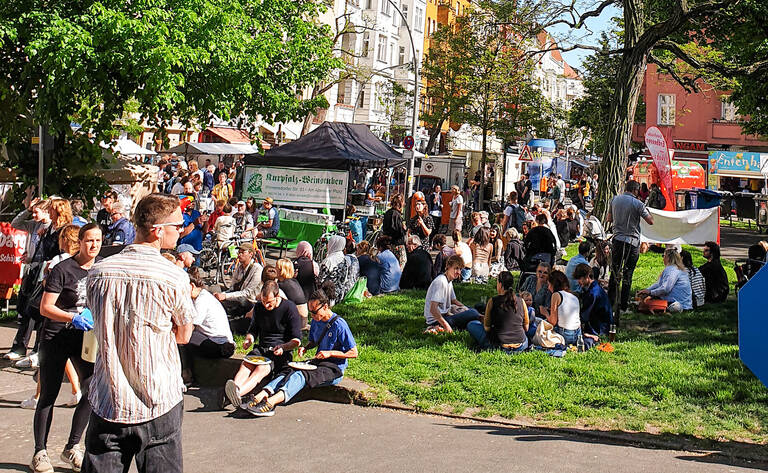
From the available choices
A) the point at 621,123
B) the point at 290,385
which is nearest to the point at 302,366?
the point at 290,385

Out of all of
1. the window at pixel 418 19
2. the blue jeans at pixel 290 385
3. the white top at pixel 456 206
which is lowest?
the blue jeans at pixel 290 385

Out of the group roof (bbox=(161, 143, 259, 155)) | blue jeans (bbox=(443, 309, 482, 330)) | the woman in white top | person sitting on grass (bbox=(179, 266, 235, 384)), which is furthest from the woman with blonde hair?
roof (bbox=(161, 143, 259, 155))

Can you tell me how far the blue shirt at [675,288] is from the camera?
42.0ft

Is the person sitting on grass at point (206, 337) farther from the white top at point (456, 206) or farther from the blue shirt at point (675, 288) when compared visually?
the white top at point (456, 206)

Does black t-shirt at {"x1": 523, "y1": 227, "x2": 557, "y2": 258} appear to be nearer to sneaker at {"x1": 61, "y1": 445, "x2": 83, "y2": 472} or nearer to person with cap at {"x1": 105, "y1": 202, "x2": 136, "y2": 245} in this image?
person with cap at {"x1": 105, "y1": 202, "x2": 136, "y2": 245}

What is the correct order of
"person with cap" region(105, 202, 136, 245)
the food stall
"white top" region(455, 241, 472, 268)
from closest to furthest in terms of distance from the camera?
"person with cap" region(105, 202, 136, 245) → "white top" region(455, 241, 472, 268) → the food stall

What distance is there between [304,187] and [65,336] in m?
14.7

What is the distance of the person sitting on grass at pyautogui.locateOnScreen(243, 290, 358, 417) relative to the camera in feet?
26.9

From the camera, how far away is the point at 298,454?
6848 millimetres

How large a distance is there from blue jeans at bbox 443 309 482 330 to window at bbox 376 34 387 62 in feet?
179

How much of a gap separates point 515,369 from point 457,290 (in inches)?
212

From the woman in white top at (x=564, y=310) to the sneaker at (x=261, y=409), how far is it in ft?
11.9

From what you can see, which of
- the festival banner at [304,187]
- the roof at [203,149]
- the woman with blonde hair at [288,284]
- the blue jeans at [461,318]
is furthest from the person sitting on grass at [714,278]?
the roof at [203,149]

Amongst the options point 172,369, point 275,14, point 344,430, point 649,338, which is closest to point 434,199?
point 275,14
